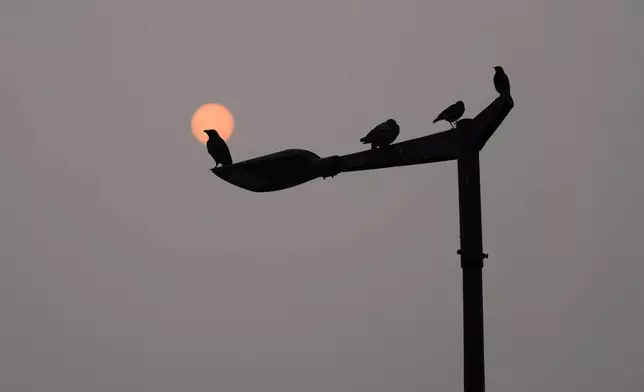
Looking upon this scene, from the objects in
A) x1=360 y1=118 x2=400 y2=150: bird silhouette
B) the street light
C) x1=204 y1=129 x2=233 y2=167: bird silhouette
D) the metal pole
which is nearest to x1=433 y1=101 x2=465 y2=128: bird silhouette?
x1=360 y1=118 x2=400 y2=150: bird silhouette

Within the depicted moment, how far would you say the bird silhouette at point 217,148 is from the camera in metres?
4.85

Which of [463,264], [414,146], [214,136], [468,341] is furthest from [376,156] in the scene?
[214,136]

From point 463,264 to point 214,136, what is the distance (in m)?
2.52

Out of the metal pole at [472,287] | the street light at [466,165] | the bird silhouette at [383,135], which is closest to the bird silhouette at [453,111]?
the bird silhouette at [383,135]

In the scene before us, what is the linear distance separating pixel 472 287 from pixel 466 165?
0.58 meters

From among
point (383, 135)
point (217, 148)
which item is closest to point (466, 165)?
point (383, 135)

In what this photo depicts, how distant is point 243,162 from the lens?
3.91 m

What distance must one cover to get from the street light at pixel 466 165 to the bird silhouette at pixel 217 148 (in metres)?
1.14

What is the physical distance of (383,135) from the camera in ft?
12.0

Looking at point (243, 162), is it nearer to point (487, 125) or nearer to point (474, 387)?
point (487, 125)

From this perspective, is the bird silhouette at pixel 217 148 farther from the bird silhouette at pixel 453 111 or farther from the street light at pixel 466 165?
the bird silhouette at pixel 453 111

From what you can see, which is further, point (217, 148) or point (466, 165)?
point (217, 148)

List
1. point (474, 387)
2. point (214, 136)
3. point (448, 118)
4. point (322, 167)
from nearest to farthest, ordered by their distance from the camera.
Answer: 1. point (474, 387)
2. point (322, 167)
3. point (448, 118)
4. point (214, 136)

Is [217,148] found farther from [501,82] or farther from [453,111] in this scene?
[501,82]
